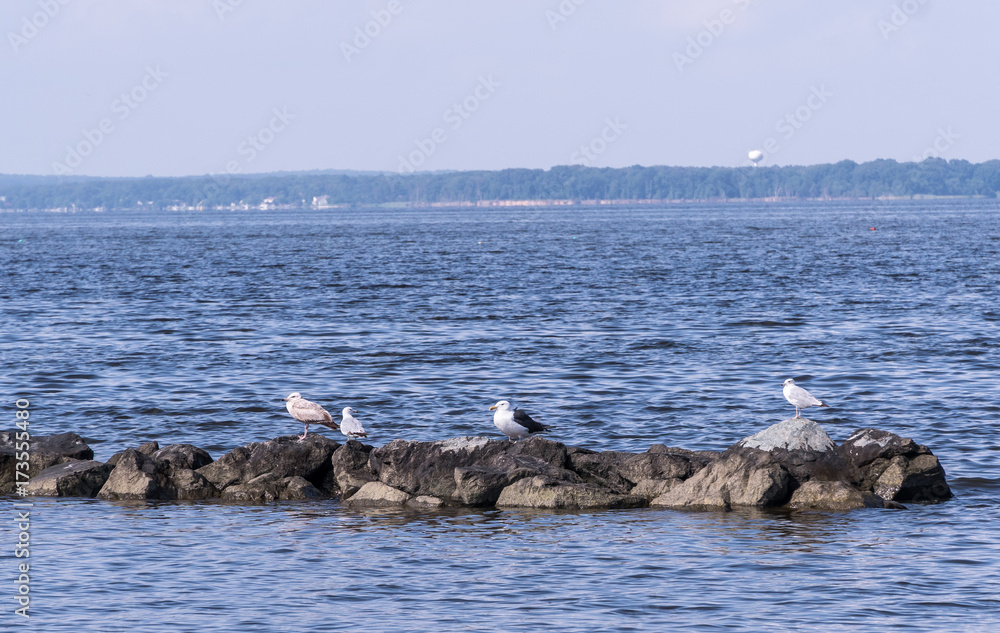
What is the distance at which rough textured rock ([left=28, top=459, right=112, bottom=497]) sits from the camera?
1922 centimetres

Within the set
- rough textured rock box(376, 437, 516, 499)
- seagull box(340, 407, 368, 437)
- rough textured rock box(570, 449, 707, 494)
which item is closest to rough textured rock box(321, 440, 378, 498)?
rough textured rock box(376, 437, 516, 499)

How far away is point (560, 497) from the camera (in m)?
18.1

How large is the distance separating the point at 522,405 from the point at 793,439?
9.08 meters

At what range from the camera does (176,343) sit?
125 ft

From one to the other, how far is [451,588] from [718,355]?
72.5 feet

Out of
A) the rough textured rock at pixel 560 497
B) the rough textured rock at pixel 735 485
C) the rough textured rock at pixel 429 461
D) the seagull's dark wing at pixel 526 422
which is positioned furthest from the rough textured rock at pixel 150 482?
the rough textured rock at pixel 735 485

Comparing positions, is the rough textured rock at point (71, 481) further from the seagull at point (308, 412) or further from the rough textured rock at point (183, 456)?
the seagull at point (308, 412)

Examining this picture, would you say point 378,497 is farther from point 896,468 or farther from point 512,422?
point 896,468

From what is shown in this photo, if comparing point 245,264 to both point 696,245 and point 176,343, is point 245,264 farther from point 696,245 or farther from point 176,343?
point 176,343

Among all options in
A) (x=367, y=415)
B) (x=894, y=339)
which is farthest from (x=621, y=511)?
(x=894, y=339)

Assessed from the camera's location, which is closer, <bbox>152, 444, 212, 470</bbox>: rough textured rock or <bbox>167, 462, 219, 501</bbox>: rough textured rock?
<bbox>167, 462, 219, 501</bbox>: rough textured rock

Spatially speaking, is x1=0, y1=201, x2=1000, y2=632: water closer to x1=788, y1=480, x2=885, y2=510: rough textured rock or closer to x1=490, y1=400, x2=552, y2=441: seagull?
x1=788, y1=480, x2=885, y2=510: rough textured rock

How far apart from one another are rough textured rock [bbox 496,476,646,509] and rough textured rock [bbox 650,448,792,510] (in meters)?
0.58

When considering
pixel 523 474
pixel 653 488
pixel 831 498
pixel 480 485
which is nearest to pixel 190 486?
pixel 480 485
